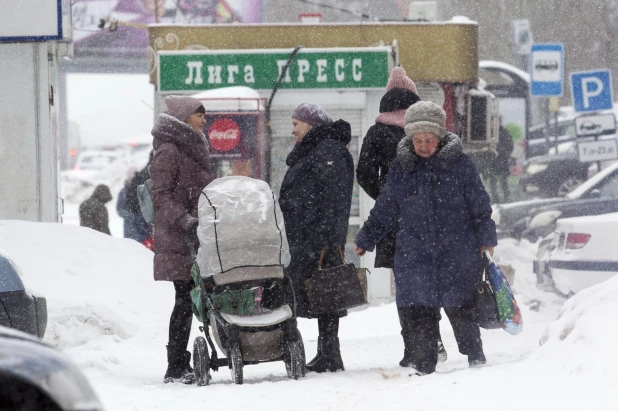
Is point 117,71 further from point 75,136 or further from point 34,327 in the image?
point 34,327

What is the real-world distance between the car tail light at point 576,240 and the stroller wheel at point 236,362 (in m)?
4.79

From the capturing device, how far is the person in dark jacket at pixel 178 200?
756 centimetres

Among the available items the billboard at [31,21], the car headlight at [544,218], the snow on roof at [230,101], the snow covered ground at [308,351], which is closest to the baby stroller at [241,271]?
the snow covered ground at [308,351]

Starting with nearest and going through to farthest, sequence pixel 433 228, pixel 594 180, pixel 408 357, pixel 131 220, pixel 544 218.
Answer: pixel 433 228 → pixel 408 357 → pixel 131 220 → pixel 594 180 → pixel 544 218

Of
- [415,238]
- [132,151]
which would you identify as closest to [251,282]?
[415,238]

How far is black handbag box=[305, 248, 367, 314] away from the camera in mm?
7777

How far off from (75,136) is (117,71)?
35421mm

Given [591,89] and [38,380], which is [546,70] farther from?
[38,380]

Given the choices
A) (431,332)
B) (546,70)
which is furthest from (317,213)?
(546,70)

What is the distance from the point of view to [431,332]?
729 cm

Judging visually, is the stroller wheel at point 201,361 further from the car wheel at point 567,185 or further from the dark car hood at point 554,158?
the dark car hood at point 554,158

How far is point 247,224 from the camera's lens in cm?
725

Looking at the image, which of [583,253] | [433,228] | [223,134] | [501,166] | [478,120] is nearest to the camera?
[433,228]

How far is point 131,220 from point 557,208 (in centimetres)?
587
